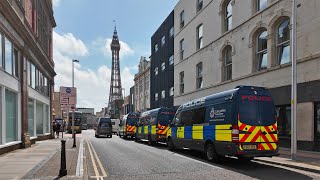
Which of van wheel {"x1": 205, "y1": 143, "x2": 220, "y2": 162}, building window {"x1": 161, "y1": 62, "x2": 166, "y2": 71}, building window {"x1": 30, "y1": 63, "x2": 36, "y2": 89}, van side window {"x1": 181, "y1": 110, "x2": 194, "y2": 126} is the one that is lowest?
van wheel {"x1": 205, "y1": 143, "x2": 220, "y2": 162}

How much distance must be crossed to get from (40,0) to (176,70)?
1574cm

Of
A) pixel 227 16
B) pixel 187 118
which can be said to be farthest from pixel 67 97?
pixel 227 16

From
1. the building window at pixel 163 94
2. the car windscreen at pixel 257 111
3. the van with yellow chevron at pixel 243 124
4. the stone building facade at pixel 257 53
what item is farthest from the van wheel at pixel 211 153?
the building window at pixel 163 94

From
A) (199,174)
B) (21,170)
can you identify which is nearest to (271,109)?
(199,174)

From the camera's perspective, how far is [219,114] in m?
13.3

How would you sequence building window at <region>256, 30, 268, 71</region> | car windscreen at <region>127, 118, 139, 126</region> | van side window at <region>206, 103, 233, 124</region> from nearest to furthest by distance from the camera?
van side window at <region>206, 103, 233, 124</region>
building window at <region>256, 30, 268, 71</region>
car windscreen at <region>127, 118, 139, 126</region>

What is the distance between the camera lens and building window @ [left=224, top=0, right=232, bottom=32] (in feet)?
80.7

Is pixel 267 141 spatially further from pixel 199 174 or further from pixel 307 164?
pixel 199 174

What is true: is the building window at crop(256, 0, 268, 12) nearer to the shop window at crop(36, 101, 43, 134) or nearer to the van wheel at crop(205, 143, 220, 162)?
the van wheel at crop(205, 143, 220, 162)

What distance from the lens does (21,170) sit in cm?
1089

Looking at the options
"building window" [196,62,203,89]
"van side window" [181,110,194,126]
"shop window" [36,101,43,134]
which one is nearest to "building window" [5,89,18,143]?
"van side window" [181,110,194,126]

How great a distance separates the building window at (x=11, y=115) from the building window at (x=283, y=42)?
14.5 metres

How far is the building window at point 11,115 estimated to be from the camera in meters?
17.3

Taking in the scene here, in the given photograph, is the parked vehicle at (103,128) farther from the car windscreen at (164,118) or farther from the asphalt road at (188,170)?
the asphalt road at (188,170)
